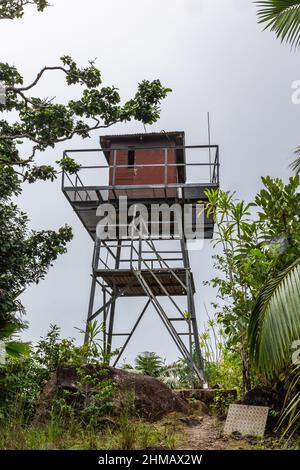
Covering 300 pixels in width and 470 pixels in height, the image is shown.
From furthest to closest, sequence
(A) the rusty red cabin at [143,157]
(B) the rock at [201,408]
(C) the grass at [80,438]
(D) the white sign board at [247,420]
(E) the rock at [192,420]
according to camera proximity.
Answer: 1. (A) the rusty red cabin at [143,157]
2. (B) the rock at [201,408]
3. (E) the rock at [192,420]
4. (D) the white sign board at [247,420]
5. (C) the grass at [80,438]

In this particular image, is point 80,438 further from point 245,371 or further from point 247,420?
point 245,371

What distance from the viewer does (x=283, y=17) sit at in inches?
321

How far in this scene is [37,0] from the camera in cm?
1247

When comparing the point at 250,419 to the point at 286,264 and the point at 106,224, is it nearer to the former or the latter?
the point at 286,264

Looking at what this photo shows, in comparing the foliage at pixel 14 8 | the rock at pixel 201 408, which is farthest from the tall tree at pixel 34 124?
the rock at pixel 201 408

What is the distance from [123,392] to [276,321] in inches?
117

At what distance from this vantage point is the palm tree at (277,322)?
5.23 metres

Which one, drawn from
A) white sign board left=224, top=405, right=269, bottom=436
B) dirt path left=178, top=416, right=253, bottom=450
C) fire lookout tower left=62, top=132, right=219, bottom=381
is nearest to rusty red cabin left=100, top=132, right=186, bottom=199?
fire lookout tower left=62, top=132, right=219, bottom=381

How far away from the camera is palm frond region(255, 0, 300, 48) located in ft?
26.6

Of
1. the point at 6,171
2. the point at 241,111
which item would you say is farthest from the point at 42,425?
the point at 241,111

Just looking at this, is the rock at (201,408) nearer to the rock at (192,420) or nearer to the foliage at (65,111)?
the rock at (192,420)

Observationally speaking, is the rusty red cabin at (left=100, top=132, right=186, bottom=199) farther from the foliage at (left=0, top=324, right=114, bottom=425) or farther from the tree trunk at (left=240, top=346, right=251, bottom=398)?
the tree trunk at (left=240, top=346, right=251, bottom=398)

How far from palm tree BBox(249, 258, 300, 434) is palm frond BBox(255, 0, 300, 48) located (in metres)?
4.13

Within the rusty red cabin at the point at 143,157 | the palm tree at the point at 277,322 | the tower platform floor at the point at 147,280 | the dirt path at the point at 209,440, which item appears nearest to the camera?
the palm tree at the point at 277,322
